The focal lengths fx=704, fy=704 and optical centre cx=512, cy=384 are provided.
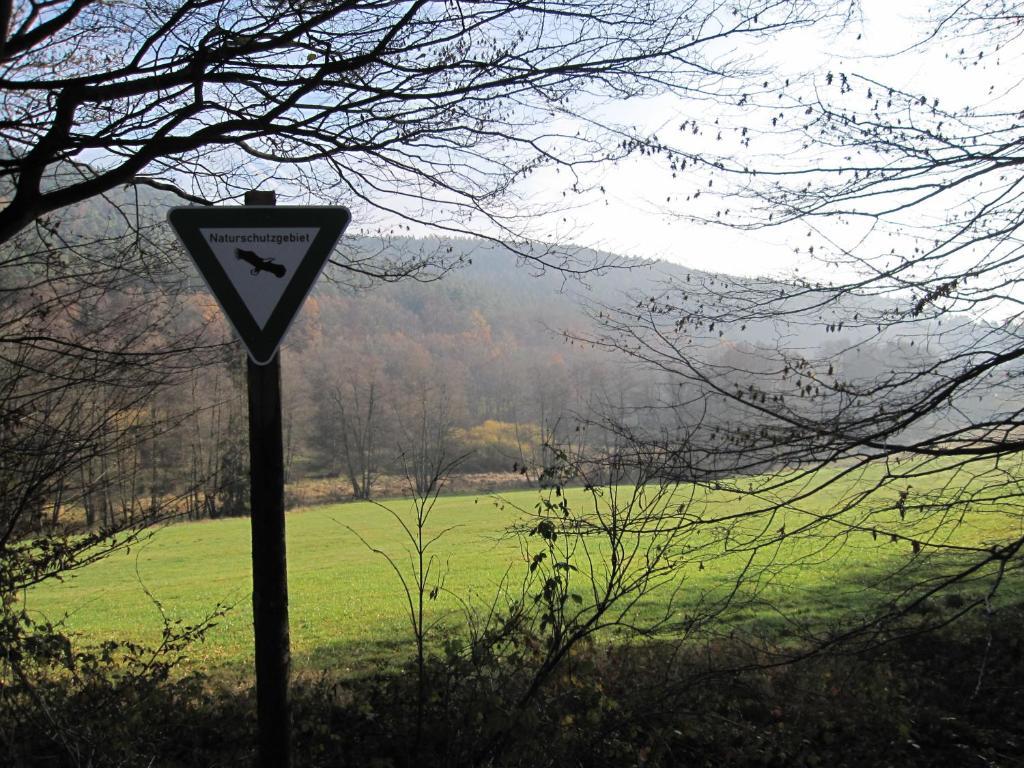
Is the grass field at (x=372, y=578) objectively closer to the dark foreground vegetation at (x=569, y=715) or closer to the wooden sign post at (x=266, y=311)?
the dark foreground vegetation at (x=569, y=715)

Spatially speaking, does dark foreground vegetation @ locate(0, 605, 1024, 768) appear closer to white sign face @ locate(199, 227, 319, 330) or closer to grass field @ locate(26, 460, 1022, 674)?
grass field @ locate(26, 460, 1022, 674)

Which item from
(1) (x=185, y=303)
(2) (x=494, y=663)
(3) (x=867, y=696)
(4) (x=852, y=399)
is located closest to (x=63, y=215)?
(1) (x=185, y=303)

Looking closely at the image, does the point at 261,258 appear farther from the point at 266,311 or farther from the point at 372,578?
the point at 372,578

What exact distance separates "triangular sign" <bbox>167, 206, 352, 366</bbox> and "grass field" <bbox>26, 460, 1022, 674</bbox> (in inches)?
66.3

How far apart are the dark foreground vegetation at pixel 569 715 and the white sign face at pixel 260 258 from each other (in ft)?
7.78

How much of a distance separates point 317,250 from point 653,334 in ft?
11.3

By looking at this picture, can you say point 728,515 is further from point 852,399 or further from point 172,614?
point 172,614

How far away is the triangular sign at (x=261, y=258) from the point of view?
2.41 meters

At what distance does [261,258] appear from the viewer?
243 centimetres

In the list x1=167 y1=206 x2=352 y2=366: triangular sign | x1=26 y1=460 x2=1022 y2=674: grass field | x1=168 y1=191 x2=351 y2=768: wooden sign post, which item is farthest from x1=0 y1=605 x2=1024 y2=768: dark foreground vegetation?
x1=167 y1=206 x2=352 y2=366: triangular sign

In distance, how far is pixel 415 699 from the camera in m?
5.37

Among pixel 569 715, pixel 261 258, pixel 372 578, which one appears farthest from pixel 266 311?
pixel 372 578

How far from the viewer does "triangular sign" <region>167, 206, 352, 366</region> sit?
2.41 meters

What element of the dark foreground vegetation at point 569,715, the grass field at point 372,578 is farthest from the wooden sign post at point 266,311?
the dark foreground vegetation at point 569,715
